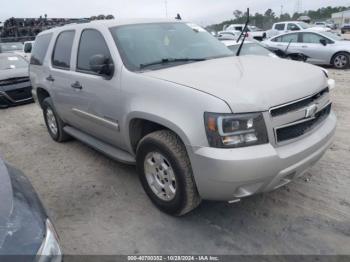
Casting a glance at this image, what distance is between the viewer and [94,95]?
3.88 m

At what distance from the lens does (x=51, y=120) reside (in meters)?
5.73

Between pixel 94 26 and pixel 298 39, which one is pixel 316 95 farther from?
pixel 298 39

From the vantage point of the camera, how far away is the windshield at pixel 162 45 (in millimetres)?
3570

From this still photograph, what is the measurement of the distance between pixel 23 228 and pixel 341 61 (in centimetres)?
1289

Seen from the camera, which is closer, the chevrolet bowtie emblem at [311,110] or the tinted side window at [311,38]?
the chevrolet bowtie emblem at [311,110]

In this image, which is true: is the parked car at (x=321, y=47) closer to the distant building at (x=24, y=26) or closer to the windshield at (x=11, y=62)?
the windshield at (x=11, y=62)

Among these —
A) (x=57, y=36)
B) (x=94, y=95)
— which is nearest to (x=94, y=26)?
(x=94, y=95)

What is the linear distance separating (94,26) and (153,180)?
204 cm

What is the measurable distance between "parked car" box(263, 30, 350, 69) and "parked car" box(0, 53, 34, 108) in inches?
357

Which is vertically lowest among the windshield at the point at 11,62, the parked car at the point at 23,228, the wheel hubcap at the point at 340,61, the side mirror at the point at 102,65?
the wheel hubcap at the point at 340,61

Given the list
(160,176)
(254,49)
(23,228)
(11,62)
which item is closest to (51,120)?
(160,176)

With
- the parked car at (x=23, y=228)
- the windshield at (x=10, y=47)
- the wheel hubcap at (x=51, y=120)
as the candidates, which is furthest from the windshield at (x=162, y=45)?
the windshield at (x=10, y=47)

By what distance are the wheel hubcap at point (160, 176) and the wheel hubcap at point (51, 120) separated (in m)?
2.80

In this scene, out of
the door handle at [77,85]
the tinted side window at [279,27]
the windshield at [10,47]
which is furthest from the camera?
the tinted side window at [279,27]
